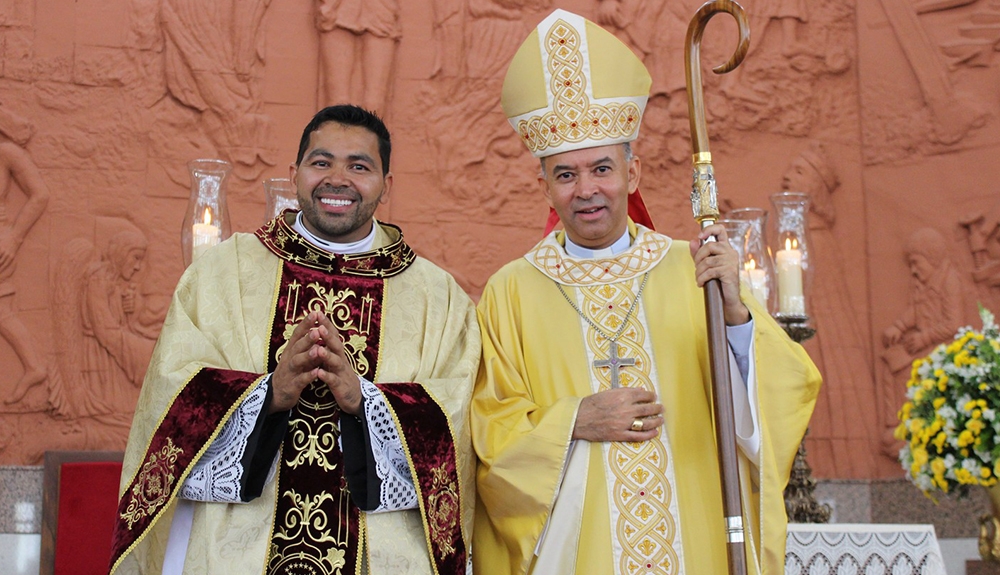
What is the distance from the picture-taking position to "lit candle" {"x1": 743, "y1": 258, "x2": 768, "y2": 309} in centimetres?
468

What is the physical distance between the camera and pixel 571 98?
3562 millimetres

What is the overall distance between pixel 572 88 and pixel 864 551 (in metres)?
1.97

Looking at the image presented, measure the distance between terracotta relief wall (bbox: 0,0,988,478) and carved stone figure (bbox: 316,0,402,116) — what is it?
0.01 meters

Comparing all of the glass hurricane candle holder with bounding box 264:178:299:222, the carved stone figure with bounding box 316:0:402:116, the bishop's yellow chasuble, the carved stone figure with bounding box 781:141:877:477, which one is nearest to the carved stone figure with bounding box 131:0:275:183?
the carved stone figure with bounding box 316:0:402:116

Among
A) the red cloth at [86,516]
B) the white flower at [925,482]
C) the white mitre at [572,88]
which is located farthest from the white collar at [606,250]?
the red cloth at [86,516]

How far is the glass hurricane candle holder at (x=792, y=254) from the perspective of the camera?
4613 mm

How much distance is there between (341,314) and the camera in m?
3.40

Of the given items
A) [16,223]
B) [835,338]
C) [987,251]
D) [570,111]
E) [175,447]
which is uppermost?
[16,223]

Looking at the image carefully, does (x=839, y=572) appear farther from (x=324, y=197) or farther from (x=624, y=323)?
(x=324, y=197)

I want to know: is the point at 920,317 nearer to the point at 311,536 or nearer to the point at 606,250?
the point at 606,250

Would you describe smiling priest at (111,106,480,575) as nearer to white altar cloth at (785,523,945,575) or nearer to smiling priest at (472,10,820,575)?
smiling priest at (472,10,820,575)

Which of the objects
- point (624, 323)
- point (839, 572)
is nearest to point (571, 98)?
point (624, 323)

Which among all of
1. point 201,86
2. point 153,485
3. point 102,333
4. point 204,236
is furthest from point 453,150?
point 153,485

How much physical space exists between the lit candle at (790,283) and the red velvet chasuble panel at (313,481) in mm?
1966
